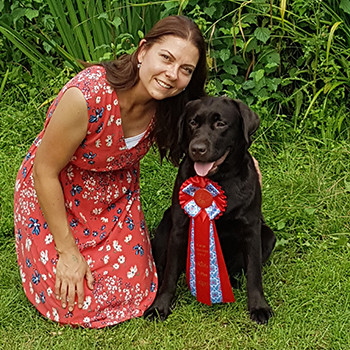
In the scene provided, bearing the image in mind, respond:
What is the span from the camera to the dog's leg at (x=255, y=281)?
2.52 m

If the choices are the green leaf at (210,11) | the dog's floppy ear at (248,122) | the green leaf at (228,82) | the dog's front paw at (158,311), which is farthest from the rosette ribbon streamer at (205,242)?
the green leaf at (210,11)

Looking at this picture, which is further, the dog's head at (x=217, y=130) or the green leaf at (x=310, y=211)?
the green leaf at (x=310, y=211)

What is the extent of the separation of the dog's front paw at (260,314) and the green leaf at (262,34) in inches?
68.5

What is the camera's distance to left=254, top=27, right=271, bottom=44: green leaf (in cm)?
354

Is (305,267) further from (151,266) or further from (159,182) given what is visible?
(159,182)

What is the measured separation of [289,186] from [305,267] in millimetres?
656

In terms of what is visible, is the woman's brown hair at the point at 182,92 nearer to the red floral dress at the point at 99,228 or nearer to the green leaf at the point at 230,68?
the red floral dress at the point at 99,228

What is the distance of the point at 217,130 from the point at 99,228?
73 cm

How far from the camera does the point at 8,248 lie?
124 inches

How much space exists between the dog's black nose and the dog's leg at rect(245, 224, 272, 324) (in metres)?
0.44

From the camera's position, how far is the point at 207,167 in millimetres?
2428

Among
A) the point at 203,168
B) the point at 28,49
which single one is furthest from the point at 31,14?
the point at 203,168

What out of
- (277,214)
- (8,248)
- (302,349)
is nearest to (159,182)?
(277,214)

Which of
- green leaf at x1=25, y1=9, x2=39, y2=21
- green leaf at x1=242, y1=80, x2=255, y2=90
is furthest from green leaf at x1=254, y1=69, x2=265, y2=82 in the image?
green leaf at x1=25, y1=9, x2=39, y2=21
